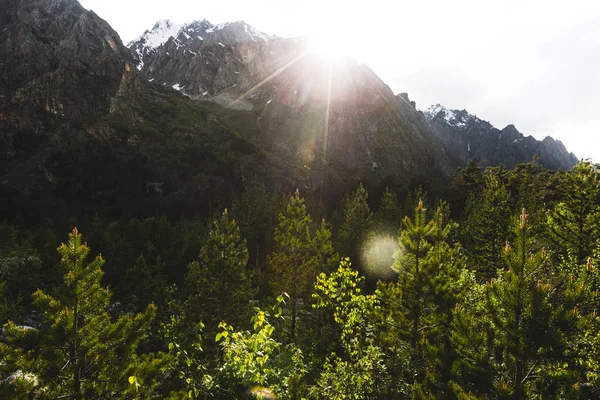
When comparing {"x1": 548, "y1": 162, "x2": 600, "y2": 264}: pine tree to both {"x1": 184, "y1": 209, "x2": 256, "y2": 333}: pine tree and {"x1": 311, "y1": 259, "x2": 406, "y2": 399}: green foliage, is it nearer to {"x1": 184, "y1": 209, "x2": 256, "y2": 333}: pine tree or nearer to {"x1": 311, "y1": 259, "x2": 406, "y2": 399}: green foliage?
{"x1": 311, "y1": 259, "x2": 406, "y2": 399}: green foliage

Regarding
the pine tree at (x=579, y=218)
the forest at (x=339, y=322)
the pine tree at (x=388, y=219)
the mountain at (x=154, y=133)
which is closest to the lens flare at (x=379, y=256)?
the forest at (x=339, y=322)

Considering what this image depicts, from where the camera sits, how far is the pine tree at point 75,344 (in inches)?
396

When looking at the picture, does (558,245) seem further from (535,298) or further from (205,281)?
(205,281)

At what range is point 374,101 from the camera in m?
177

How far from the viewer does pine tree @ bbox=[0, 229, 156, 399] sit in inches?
396

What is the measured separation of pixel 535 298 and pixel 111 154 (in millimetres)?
109828

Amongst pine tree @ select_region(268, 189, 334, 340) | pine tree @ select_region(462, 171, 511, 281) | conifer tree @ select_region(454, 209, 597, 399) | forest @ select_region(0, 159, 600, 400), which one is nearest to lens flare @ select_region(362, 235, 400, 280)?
forest @ select_region(0, 159, 600, 400)

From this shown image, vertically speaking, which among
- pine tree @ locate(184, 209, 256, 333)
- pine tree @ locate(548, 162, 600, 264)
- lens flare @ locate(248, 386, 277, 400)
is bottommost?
pine tree @ locate(184, 209, 256, 333)

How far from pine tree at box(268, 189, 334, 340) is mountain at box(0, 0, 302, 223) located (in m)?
54.8

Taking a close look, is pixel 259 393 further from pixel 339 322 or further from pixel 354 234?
pixel 354 234

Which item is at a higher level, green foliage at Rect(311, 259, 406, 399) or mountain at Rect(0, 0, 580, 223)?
mountain at Rect(0, 0, 580, 223)

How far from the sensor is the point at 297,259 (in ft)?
93.2

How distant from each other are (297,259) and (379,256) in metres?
12.2

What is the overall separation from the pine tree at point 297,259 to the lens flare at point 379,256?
6945 millimetres
